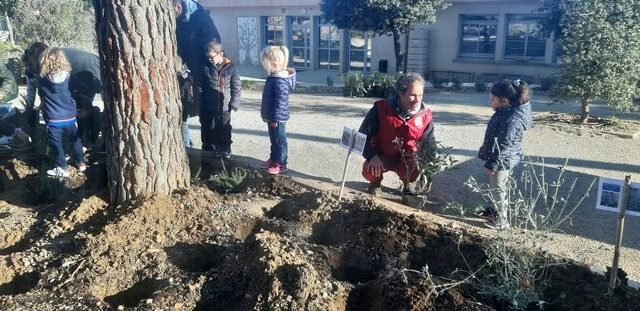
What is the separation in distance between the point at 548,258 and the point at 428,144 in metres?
1.85

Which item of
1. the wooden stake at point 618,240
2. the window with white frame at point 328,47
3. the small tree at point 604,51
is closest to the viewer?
the wooden stake at point 618,240

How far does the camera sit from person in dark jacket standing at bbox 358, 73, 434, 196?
4.70m

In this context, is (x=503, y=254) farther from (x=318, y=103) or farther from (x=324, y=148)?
(x=318, y=103)

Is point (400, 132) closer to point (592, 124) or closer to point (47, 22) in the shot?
point (592, 124)

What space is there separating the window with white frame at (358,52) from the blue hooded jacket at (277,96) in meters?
16.6

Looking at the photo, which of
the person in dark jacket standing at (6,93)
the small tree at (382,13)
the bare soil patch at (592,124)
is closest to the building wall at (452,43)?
the small tree at (382,13)

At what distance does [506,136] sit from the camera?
14.7 feet

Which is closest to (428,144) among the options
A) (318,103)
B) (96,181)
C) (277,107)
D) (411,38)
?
(277,107)

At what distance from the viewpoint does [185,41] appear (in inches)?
244


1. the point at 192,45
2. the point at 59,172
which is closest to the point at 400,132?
the point at 192,45

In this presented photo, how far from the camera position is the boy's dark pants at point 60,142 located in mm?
5508

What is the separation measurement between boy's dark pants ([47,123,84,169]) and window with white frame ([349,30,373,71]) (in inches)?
666

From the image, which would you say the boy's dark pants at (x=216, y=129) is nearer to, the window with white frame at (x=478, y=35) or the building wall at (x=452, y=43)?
the building wall at (x=452, y=43)

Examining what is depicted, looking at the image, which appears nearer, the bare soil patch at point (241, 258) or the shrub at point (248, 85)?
the bare soil patch at point (241, 258)
